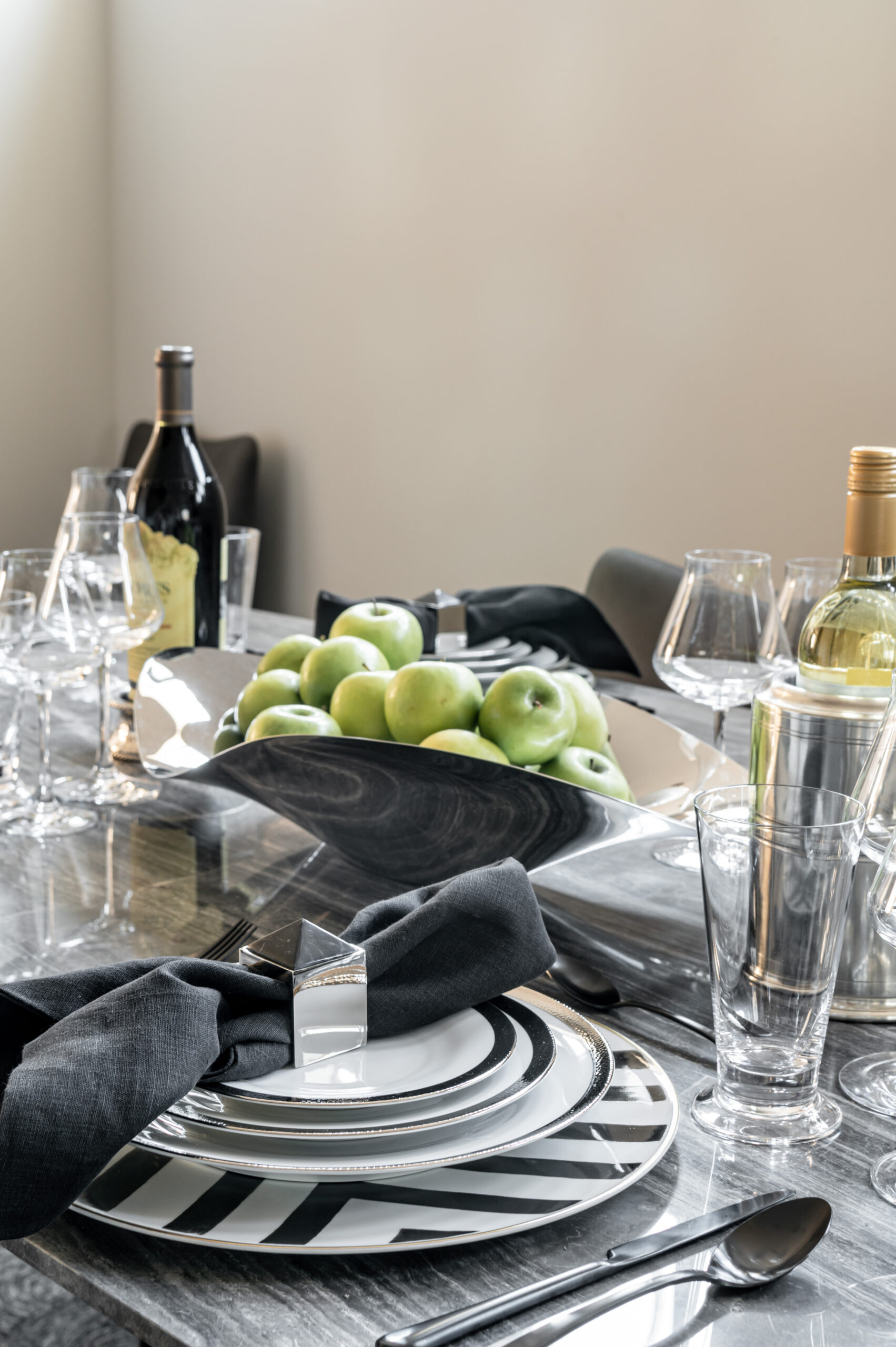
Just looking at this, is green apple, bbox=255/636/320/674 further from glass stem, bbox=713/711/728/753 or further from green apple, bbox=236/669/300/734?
glass stem, bbox=713/711/728/753

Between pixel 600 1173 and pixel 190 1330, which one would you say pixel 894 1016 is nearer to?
pixel 600 1173

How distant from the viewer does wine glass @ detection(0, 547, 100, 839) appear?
103 cm

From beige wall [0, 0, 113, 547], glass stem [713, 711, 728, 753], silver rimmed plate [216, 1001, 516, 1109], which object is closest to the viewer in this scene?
silver rimmed plate [216, 1001, 516, 1109]

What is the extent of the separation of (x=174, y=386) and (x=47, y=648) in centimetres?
32

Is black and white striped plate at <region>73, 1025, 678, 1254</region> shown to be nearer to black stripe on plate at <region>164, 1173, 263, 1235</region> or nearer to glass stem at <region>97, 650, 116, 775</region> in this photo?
black stripe on plate at <region>164, 1173, 263, 1235</region>

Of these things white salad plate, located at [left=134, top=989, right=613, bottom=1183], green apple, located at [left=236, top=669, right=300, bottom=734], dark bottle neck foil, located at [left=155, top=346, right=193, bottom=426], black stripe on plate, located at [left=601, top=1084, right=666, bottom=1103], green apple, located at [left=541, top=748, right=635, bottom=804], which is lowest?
black stripe on plate, located at [left=601, top=1084, right=666, bottom=1103]

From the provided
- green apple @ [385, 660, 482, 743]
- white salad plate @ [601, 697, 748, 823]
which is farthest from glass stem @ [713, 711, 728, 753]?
green apple @ [385, 660, 482, 743]

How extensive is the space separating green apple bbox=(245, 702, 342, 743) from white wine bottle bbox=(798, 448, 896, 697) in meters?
0.36

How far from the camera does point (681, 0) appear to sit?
8.78 ft

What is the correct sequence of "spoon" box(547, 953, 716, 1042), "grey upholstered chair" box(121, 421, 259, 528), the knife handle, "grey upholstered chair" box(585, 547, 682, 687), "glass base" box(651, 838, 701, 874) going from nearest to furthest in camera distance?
1. the knife handle
2. "spoon" box(547, 953, 716, 1042)
3. "glass base" box(651, 838, 701, 874)
4. "grey upholstered chair" box(585, 547, 682, 687)
5. "grey upholstered chair" box(121, 421, 259, 528)

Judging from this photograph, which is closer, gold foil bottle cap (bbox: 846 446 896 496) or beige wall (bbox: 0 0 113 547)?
gold foil bottle cap (bbox: 846 446 896 496)

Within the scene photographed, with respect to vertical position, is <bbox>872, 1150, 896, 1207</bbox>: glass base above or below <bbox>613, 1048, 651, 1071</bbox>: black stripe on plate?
below

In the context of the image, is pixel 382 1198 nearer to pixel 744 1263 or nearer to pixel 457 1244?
pixel 457 1244

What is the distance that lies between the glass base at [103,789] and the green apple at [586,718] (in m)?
0.39
